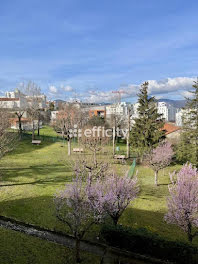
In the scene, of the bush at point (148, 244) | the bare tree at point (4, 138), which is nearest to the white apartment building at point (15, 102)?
the bare tree at point (4, 138)

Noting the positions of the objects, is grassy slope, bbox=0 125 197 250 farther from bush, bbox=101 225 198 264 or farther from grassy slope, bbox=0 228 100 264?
bush, bbox=101 225 198 264

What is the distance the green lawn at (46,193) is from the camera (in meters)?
14.8

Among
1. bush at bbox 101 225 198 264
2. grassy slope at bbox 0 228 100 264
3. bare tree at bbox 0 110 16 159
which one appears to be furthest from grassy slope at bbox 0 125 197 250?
bare tree at bbox 0 110 16 159

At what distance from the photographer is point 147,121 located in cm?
3666

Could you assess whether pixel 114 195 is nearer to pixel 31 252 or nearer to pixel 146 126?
pixel 31 252

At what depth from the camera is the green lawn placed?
14.8 meters

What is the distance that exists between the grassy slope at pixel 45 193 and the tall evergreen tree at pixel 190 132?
12.5ft

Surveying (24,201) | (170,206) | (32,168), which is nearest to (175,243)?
(170,206)

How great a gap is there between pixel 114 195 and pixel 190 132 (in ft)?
75.6

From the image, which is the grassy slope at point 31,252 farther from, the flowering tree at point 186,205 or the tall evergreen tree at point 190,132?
the tall evergreen tree at point 190,132

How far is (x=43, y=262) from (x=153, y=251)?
5.78m

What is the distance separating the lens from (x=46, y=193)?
1909 centimetres

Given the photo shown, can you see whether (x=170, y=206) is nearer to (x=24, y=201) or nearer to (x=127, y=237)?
(x=127, y=237)

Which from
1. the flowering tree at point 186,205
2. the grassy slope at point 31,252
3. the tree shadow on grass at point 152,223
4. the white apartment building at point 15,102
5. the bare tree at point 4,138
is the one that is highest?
the white apartment building at point 15,102
